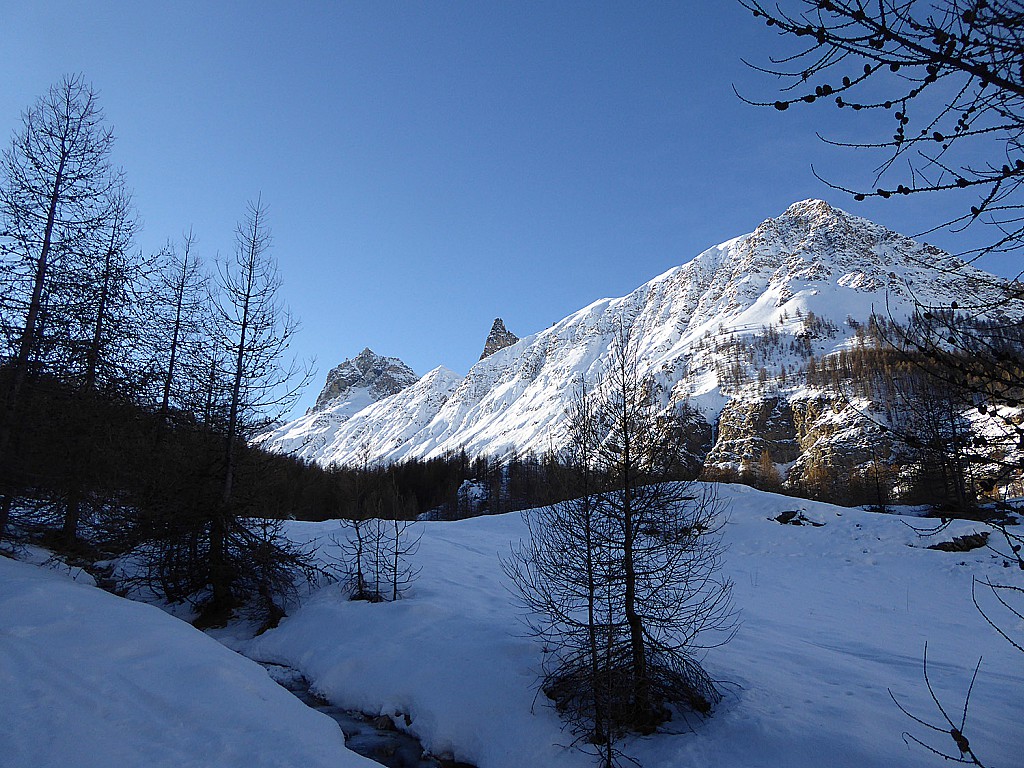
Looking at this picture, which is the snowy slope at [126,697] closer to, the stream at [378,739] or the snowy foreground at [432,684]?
the snowy foreground at [432,684]

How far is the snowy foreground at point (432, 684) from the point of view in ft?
19.1

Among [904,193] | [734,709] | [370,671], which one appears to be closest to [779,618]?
[734,709]

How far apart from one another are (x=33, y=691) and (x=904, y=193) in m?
8.70

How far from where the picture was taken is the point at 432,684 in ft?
33.2

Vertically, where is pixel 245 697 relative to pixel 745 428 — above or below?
below

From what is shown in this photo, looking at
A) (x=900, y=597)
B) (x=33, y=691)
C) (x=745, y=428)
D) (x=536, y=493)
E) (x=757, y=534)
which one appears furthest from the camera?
(x=745, y=428)

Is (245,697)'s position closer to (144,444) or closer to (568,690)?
(568,690)

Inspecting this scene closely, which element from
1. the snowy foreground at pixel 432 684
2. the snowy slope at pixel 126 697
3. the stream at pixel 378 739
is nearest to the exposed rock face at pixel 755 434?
the snowy foreground at pixel 432 684

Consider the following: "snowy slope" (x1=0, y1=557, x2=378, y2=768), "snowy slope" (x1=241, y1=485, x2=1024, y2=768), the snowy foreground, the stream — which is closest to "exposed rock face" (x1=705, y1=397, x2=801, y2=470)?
"snowy slope" (x1=241, y1=485, x2=1024, y2=768)

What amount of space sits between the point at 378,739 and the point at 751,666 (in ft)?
21.3

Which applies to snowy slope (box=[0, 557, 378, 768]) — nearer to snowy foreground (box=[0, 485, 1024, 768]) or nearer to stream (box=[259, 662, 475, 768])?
snowy foreground (box=[0, 485, 1024, 768])

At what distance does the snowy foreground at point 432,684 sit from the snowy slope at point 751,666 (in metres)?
0.03

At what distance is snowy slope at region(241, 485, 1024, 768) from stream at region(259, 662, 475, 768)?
216 mm

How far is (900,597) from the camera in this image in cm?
1814
